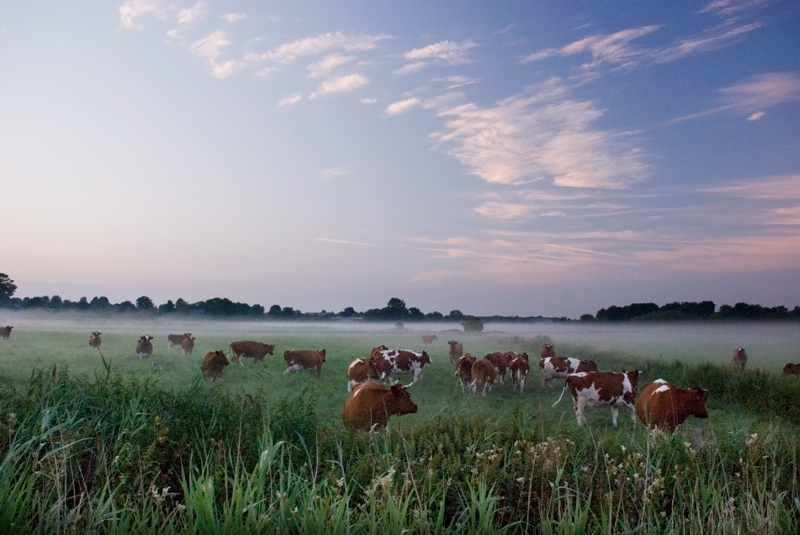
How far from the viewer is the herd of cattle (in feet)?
40.3

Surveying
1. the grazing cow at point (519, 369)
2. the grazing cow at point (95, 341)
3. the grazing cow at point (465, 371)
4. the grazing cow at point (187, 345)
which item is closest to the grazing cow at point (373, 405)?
the grazing cow at point (465, 371)

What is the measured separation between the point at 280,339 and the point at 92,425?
28.9m

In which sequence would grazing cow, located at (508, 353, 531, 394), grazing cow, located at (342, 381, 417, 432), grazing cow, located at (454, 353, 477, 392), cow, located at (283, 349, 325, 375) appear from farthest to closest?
cow, located at (283, 349, 325, 375)
grazing cow, located at (508, 353, 531, 394)
grazing cow, located at (454, 353, 477, 392)
grazing cow, located at (342, 381, 417, 432)

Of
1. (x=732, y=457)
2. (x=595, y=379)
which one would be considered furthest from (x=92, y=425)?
(x=595, y=379)

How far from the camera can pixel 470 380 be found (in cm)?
2255

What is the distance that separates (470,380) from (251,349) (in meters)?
11.6

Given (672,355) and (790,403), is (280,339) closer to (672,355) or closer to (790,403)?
(672,355)

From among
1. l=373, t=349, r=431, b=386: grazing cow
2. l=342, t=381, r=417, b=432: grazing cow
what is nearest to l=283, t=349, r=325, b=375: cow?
l=373, t=349, r=431, b=386: grazing cow

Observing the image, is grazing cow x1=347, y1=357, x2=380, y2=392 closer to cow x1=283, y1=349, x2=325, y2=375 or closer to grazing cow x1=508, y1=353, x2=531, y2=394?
cow x1=283, y1=349, x2=325, y2=375

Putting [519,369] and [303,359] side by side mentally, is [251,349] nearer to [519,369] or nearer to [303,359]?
[303,359]

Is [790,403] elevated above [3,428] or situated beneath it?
situated beneath

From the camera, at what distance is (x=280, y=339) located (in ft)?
116

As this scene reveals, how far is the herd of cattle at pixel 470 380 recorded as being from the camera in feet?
40.3

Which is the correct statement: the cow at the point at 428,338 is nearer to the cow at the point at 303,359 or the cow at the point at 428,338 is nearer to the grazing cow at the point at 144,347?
the cow at the point at 303,359
